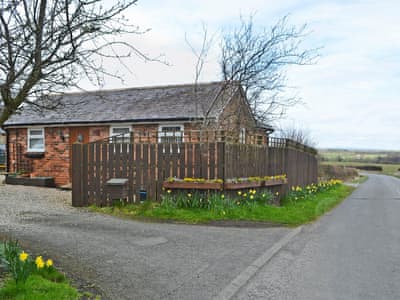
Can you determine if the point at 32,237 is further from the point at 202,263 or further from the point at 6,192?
the point at 6,192

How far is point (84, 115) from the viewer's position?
1614cm

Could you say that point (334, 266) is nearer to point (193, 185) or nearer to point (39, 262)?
point (39, 262)

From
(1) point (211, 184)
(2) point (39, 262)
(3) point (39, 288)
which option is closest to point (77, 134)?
(1) point (211, 184)

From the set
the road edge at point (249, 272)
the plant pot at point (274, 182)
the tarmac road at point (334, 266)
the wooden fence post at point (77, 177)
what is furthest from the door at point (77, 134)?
the road edge at point (249, 272)

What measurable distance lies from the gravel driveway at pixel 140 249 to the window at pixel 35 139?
819 cm

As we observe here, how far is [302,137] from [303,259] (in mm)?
23990

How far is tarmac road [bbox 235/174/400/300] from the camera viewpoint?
421 cm

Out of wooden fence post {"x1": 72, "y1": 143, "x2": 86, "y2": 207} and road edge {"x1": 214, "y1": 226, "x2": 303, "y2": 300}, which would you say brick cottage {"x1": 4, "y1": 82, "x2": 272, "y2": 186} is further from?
road edge {"x1": 214, "y1": 226, "x2": 303, "y2": 300}

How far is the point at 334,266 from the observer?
207 inches

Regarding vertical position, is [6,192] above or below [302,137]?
below

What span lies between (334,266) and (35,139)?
1521 centimetres

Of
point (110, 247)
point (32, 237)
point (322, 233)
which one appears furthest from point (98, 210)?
point (322, 233)

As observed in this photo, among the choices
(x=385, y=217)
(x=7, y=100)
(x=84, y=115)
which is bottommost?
(x=385, y=217)

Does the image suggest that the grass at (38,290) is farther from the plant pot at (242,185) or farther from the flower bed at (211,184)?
the plant pot at (242,185)
